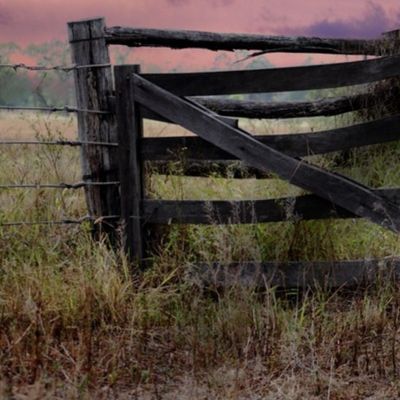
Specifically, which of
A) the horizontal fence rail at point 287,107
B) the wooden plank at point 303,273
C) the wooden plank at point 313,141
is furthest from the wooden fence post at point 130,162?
the horizontal fence rail at point 287,107

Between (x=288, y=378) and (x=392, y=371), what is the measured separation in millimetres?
613

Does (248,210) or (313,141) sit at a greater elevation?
(313,141)

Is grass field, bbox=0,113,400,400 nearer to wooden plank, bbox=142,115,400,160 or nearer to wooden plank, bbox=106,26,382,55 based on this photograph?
wooden plank, bbox=142,115,400,160

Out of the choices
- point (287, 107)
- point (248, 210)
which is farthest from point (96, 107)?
point (287, 107)

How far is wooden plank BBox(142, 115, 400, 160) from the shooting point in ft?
16.7

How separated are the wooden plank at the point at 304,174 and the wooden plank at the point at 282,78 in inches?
9.6

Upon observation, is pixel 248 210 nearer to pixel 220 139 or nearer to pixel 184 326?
pixel 220 139

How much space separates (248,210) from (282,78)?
97 cm

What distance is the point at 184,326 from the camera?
4102 mm

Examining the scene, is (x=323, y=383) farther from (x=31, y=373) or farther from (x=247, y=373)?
(x=31, y=373)

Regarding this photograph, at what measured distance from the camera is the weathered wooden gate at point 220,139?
4863mm

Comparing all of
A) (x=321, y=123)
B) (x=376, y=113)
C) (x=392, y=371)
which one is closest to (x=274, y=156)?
(x=392, y=371)

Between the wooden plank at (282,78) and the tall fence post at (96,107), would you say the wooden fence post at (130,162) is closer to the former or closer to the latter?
the tall fence post at (96,107)

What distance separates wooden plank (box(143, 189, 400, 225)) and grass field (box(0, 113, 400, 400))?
0.13 m
